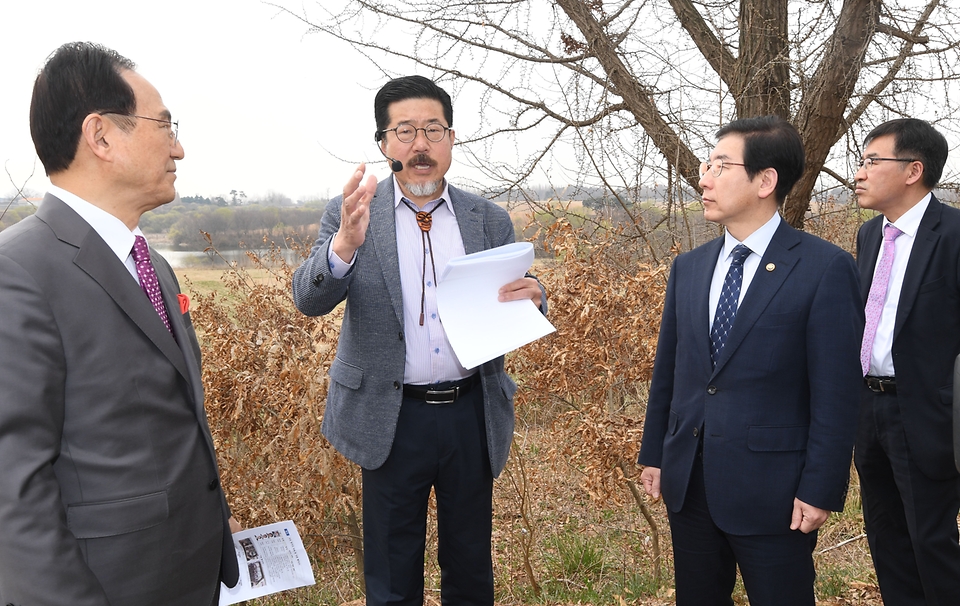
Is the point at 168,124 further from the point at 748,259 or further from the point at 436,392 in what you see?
the point at 748,259

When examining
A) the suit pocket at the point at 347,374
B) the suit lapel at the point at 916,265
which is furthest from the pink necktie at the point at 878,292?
the suit pocket at the point at 347,374

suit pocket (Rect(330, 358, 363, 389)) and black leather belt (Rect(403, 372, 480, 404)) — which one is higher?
suit pocket (Rect(330, 358, 363, 389))

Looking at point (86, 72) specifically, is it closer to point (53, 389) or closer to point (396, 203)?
point (53, 389)

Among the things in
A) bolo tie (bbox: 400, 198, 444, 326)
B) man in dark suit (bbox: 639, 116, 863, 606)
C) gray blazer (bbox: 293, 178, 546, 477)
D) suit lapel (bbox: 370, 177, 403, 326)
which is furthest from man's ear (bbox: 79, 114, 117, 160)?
man in dark suit (bbox: 639, 116, 863, 606)

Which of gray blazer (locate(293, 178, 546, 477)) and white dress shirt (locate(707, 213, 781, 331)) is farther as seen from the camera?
gray blazer (locate(293, 178, 546, 477))

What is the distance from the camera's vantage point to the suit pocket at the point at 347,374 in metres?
2.62

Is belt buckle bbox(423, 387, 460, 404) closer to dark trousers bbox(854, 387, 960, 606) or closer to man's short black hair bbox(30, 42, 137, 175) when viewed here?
man's short black hair bbox(30, 42, 137, 175)

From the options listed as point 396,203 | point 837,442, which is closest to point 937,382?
point 837,442

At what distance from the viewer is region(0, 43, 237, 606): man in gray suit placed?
4.97 feet

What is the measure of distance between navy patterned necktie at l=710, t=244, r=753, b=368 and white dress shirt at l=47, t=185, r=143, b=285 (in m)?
1.90

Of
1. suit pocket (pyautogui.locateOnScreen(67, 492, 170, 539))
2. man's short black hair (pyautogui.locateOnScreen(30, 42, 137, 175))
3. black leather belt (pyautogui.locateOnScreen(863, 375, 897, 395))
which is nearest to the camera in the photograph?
suit pocket (pyautogui.locateOnScreen(67, 492, 170, 539))

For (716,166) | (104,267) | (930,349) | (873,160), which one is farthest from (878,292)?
(104,267)

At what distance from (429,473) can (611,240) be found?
2.40 metres

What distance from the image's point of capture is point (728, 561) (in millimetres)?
2607
